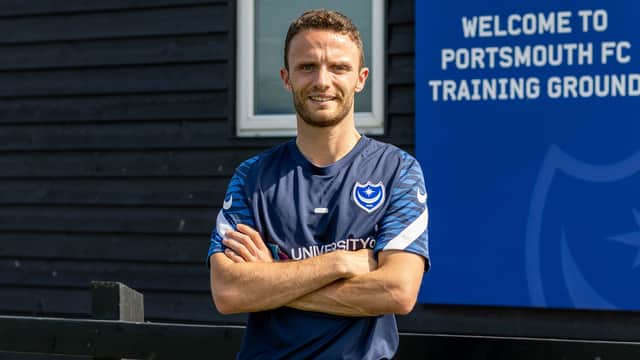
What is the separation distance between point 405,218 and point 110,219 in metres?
4.09

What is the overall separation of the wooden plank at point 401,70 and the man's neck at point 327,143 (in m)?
3.17

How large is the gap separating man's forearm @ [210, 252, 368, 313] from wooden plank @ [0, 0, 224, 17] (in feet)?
12.5

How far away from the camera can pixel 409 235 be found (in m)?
2.52

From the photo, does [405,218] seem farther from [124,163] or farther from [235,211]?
[124,163]

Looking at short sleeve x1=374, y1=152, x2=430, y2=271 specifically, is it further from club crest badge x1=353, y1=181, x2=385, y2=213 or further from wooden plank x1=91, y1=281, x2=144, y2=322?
wooden plank x1=91, y1=281, x2=144, y2=322

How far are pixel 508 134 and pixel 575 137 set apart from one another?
0.37 metres

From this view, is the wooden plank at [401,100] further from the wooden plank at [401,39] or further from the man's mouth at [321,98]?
the man's mouth at [321,98]

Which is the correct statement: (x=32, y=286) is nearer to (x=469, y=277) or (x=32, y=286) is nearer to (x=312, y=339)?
(x=469, y=277)

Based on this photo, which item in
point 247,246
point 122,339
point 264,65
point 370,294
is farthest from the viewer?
point 264,65

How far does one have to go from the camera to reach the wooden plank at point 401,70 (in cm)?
573

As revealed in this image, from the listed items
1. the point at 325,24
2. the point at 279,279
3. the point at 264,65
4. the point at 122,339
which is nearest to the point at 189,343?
the point at 122,339

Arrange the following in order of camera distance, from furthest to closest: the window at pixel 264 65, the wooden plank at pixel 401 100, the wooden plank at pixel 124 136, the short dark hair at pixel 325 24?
the wooden plank at pixel 124 136, the window at pixel 264 65, the wooden plank at pixel 401 100, the short dark hair at pixel 325 24

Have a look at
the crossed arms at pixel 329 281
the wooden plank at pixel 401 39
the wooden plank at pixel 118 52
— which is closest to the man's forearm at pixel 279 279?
the crossed arms at pixel 329 281

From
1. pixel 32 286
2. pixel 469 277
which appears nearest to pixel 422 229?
pixel 469 277
